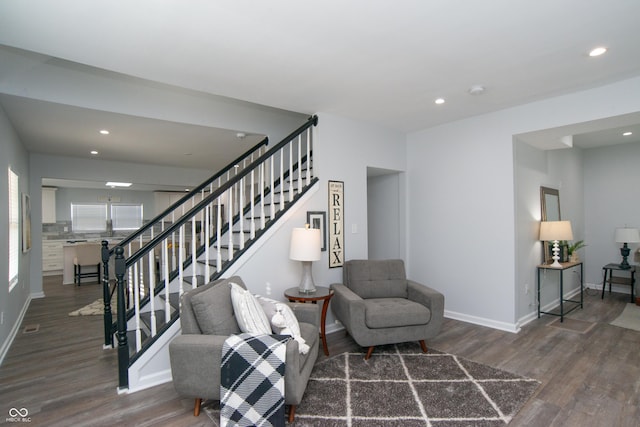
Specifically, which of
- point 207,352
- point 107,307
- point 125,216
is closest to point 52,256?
point 125,216

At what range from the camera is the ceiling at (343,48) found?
1.92m

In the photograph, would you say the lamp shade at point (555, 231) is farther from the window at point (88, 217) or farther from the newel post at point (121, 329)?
the window at point (88, 217)

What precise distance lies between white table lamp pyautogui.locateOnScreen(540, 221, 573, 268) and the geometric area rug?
7.28 feet

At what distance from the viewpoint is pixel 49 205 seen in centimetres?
823

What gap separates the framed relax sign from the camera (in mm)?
3932

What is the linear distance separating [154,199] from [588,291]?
10.3 meters

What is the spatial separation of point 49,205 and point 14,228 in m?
5.33

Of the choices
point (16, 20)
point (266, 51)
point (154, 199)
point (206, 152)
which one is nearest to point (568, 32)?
point (266, 51)

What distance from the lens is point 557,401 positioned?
2.33m

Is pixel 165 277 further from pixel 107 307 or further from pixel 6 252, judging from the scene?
pixel 6 252

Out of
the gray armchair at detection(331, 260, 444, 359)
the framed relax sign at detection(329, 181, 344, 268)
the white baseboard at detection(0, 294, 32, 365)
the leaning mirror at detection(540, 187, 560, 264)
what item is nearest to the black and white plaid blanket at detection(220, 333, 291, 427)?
the gray armchair at detection(331, 260, 444, 359)

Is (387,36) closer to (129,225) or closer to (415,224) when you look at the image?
(415,224)

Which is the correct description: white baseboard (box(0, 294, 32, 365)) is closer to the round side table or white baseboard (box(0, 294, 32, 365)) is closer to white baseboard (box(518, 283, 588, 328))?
the round side table

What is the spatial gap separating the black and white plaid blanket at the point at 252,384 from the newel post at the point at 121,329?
0.96 meters
